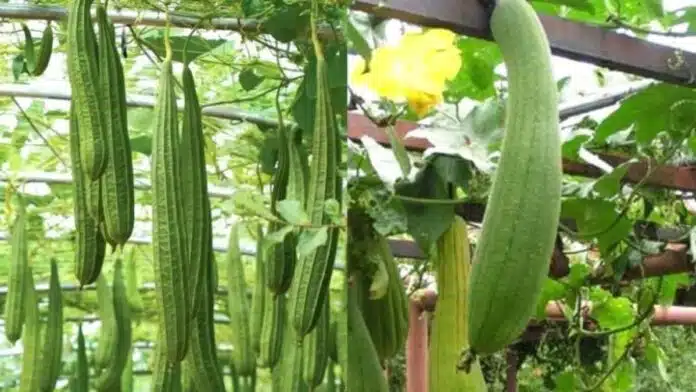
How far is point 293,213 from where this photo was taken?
2.48ft

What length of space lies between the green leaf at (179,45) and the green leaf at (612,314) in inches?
36.0

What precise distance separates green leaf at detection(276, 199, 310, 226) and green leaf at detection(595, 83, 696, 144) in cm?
40

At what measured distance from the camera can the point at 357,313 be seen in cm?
82

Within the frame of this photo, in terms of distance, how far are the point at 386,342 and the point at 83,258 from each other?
0.26 meters

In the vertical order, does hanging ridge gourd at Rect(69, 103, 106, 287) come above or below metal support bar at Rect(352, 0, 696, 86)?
below

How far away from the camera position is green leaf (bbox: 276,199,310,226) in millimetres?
756

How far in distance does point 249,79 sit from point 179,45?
8cm

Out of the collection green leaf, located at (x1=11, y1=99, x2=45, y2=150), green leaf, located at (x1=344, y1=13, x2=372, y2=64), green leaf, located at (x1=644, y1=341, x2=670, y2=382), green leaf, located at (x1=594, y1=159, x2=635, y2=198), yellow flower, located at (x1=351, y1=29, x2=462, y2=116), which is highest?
green leaf, located at (x1=344, y1=13, x2=372, y2=64)

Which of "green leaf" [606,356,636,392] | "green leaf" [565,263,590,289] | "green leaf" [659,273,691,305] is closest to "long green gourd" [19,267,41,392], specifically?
"green leaf" [565,263,590,289]

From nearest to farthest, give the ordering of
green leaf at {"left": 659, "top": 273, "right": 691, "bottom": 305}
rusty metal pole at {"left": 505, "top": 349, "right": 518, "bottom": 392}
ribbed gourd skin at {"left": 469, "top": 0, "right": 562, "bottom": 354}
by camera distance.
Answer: ribbed gourd skin at {"left": 469, "top": 0, "right": 562, "bottom": 354}
rusty metal pole at {"left": 505, "top": 349, "right": 518, "bottom": 392}
green leaf at {"left": 659, "top": 273, "right": 691, "bottom": 305}

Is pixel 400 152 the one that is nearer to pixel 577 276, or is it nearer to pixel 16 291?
pixel 16 291

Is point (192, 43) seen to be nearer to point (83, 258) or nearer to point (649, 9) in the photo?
point (83, 258)

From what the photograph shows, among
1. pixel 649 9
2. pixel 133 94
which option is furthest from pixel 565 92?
pixel 133 94

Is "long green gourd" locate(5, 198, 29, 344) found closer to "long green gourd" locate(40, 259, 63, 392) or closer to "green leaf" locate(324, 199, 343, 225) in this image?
"long green gourd" locate(40, 259, 63, 392)
